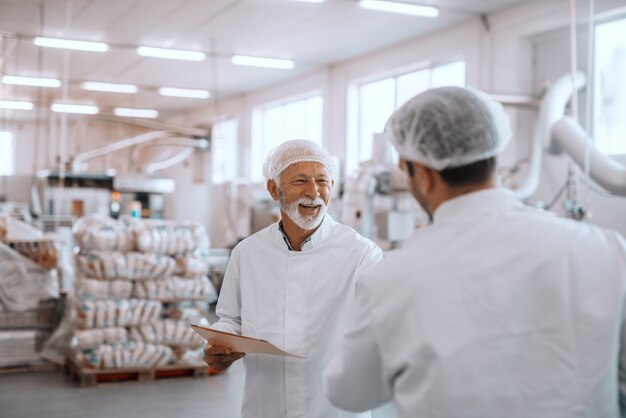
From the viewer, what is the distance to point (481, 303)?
1.31m

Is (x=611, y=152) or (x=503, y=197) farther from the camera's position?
(x=611, y=152)

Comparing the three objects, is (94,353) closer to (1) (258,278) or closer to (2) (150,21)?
(1) (258,278)

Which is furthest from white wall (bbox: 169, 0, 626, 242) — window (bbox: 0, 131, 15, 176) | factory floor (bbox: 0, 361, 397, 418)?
window (bbox: 0, 131, 15, 176)

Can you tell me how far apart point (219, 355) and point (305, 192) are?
59 centimetres

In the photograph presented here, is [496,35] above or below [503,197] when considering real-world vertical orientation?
above

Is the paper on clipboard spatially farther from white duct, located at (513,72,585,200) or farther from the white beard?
white duct, located at (513,72,585,200)

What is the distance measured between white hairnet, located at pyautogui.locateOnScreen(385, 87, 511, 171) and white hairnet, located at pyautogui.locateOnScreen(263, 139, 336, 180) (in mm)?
1011

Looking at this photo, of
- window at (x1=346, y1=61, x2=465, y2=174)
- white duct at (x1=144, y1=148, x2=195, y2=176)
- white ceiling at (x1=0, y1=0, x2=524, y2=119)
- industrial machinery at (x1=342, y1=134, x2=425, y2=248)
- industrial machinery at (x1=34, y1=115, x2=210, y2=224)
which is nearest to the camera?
industrial machinery at (x1=342, y1=134, x2=425, y2=248)

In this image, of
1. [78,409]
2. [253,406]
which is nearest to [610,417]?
[253,406]

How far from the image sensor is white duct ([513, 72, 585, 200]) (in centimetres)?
682

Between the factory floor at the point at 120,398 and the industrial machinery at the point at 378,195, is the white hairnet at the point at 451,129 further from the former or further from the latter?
the industrial machinery at the point at 378,195

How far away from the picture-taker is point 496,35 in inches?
329

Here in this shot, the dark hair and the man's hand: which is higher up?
the dark hair

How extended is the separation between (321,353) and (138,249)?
12.3 ft
